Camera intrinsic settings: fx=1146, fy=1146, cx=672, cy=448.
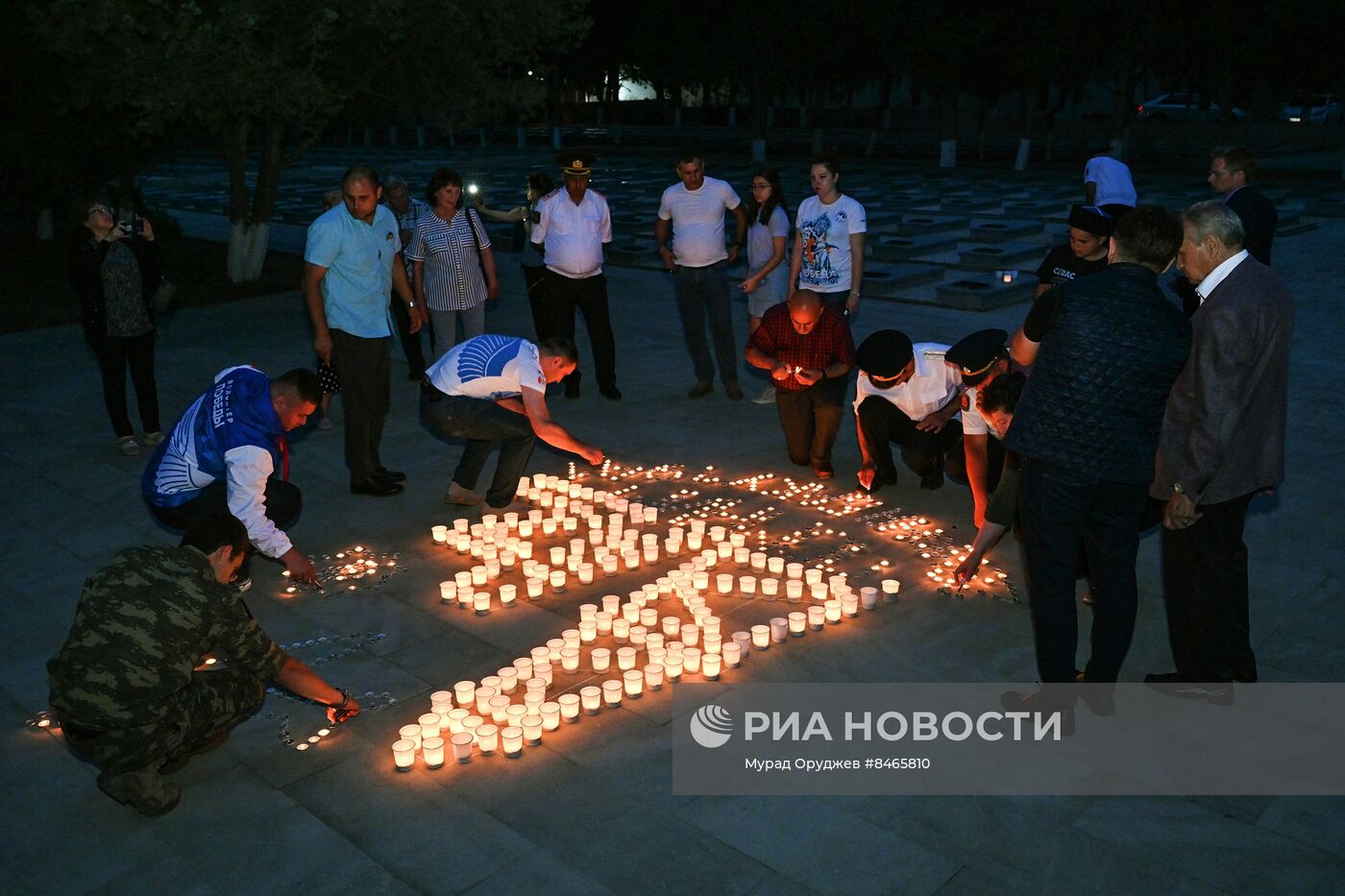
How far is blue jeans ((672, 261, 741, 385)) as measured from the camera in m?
9.27

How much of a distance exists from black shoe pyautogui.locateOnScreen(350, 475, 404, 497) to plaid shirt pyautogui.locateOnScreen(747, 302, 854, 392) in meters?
2.59

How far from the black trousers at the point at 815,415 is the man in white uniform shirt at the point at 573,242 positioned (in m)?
2.21

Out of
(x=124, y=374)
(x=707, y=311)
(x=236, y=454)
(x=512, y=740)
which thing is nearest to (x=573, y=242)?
(x=707, y=311)

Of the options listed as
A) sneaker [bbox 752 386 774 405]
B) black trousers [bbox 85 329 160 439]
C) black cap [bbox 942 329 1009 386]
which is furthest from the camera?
sneaker [bbox 752 386 774 405]

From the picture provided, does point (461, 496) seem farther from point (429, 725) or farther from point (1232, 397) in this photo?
point (1232, 397)

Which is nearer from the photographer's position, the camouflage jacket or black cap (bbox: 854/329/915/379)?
the camouflage jacket

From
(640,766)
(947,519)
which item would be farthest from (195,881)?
(947,519)

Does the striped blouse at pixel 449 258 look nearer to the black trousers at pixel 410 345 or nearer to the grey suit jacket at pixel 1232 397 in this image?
the black trousers at pixel 410 345

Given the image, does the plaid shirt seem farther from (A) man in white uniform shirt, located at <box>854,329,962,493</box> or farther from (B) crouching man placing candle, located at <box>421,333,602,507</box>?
(B) crouching man placing candle, located at <box>421,333,602,507</box>

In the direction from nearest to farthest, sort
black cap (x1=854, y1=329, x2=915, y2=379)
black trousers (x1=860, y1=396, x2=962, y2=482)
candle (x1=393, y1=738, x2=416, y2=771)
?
candle (x1=393, y1=738, x2=416, y2=771), black cap (x1=854, y1=329, x2=915, y2=379), black trousers (x1=860, y1=396, x2=962, y2=482)

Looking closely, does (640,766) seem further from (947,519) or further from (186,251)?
(186,251)

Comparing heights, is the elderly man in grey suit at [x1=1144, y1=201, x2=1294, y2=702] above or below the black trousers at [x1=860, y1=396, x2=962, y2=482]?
above

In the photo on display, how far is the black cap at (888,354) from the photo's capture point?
22.7 ft

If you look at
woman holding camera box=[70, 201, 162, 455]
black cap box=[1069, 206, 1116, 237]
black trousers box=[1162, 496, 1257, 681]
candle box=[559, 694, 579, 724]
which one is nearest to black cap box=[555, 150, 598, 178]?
woman holding camera box=[70, 201, 162, 455]
